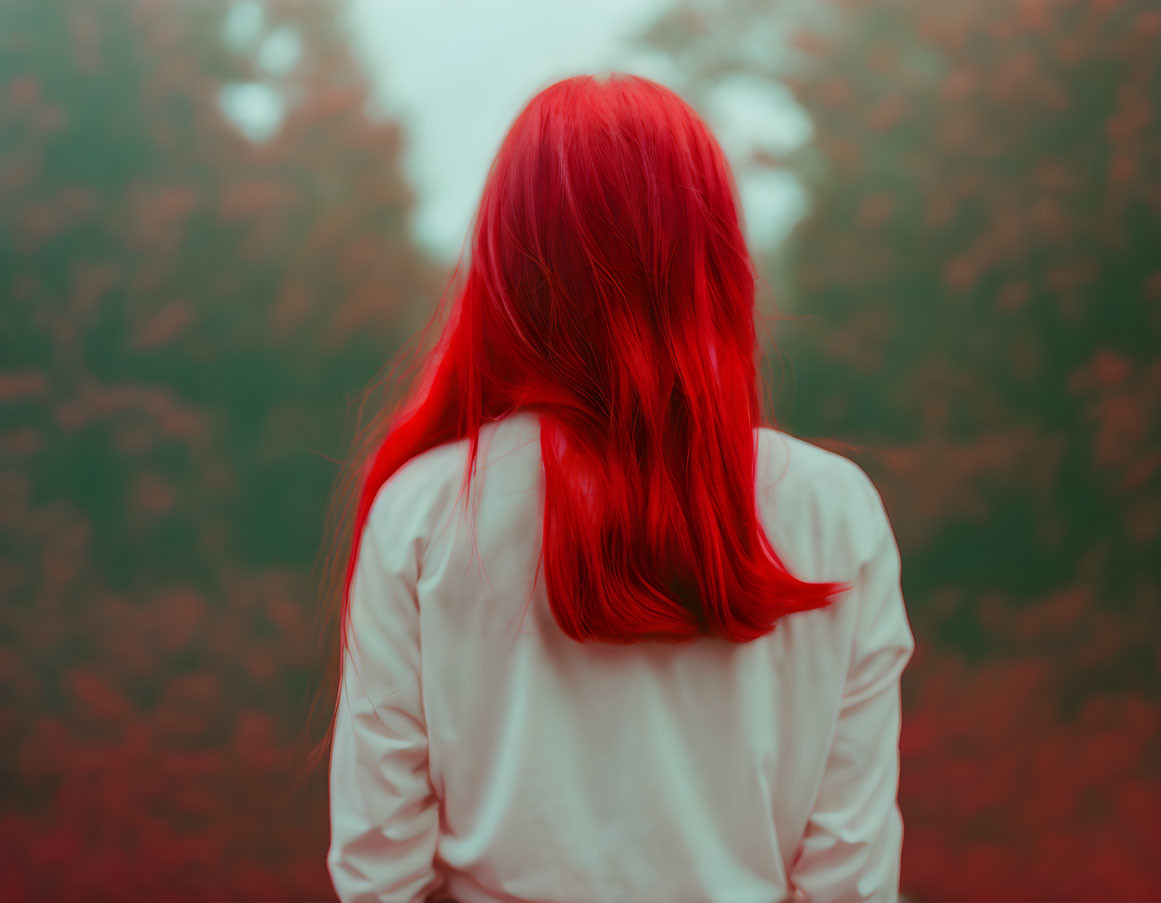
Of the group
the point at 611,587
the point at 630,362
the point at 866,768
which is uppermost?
the point at 630,362

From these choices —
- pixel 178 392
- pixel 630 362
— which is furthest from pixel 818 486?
pixel 178 392

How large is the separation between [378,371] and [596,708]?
110cm

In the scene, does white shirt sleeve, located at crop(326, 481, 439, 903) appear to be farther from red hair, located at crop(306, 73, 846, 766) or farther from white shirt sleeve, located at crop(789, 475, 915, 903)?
white shirt sleeve, located at crop(789, 475, 915, 903)

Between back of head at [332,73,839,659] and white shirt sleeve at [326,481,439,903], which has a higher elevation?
back of head at [332,73,839,659]

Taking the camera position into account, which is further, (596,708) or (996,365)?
(996,365)

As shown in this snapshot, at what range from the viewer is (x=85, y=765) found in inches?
66.8

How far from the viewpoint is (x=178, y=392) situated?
166 centimetres

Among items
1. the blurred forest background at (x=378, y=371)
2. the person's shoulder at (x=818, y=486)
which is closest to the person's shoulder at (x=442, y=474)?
the person's shoulder at (x=818, y=486)

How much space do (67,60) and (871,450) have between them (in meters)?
1.59

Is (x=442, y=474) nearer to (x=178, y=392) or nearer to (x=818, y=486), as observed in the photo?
(x=818, y=486)

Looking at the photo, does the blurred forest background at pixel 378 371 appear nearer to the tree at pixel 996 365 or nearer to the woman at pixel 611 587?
the tree at pixel 996 365

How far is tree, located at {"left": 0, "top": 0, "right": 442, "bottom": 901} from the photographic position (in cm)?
164

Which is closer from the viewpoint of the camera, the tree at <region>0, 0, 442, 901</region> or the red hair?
the red hair

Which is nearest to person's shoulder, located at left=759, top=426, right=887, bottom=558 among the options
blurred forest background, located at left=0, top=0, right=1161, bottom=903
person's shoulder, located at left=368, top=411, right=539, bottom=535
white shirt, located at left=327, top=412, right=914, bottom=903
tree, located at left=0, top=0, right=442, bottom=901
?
white shirt, located at left=327, top=412, right=914, bottom=903
